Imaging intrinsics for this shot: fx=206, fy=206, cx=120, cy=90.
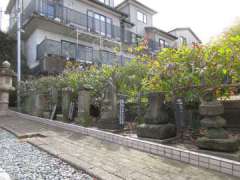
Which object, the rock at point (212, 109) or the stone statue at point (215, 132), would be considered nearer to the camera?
the stone statue at point (215, 132)

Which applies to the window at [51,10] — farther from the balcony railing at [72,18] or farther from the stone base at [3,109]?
the stone base at [3,109]

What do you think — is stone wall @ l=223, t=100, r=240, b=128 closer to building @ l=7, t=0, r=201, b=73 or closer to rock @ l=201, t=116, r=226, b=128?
rock @ l=201, t=116, r=226, b=128

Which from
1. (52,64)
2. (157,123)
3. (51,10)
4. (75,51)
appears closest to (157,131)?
(157,123)

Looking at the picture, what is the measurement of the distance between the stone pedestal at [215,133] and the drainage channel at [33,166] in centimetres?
174

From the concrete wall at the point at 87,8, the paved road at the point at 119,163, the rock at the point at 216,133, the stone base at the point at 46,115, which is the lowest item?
the paved road at the point at 119,163

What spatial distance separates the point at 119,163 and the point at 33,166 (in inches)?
47.7

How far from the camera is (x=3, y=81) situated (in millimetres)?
9766

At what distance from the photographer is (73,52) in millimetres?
13164

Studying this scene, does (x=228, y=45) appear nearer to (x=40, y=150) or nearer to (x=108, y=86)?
(x=108, y=86)

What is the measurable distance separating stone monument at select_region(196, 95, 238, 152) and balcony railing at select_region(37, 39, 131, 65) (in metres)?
8.37

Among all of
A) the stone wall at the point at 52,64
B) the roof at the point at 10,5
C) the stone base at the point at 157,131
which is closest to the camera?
the stone base at the point at 157,131

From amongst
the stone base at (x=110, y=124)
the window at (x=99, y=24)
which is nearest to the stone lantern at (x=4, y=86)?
the stone base at (x=110, y=124)

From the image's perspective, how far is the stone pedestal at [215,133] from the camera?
2.87m

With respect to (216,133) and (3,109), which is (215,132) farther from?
(3,109)
